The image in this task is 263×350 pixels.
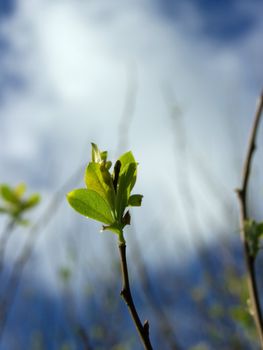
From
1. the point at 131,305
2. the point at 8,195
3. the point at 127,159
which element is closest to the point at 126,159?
the point at 127,159

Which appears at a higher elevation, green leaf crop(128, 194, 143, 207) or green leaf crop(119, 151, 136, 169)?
green leaf crop(119, 151, 136, 169)

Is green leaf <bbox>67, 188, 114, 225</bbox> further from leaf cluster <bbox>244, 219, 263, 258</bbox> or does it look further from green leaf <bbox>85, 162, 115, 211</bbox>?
leaf cluster <bbox>244, 219, 263, 258</bbox>

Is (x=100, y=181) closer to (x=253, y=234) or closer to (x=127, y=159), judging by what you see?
(x=127, y=159)

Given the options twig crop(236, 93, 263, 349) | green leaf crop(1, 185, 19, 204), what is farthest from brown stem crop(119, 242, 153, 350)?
green leaf crop(1, 185, 19, 204)

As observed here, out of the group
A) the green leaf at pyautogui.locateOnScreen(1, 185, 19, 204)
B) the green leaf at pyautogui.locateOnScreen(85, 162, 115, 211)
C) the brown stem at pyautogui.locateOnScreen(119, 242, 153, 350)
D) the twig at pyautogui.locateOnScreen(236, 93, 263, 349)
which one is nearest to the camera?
the brown stem at pyautogui.locateOnScreen(119, 242, 153, 350)

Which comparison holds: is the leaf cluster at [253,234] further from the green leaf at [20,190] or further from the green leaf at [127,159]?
the green leaf at [20,190]
